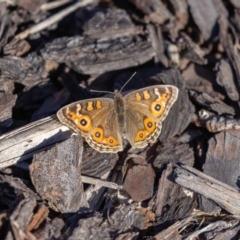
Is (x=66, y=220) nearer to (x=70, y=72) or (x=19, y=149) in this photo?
(x=19, y=149)

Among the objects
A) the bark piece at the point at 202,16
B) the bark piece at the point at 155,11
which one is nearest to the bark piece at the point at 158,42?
the bark piece at the point at 155,11

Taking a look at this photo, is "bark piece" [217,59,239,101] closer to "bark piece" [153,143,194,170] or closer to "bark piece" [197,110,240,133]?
"bark piece" [197,110,240,133]

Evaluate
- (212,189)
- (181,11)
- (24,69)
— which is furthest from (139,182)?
(181,11)

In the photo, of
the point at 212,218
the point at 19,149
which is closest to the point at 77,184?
the point at 19,149

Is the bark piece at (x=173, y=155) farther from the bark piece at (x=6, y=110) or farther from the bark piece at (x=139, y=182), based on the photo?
the bark piece at (x=6, y=110)

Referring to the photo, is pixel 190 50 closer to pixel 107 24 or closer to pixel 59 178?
pixel 107 24
